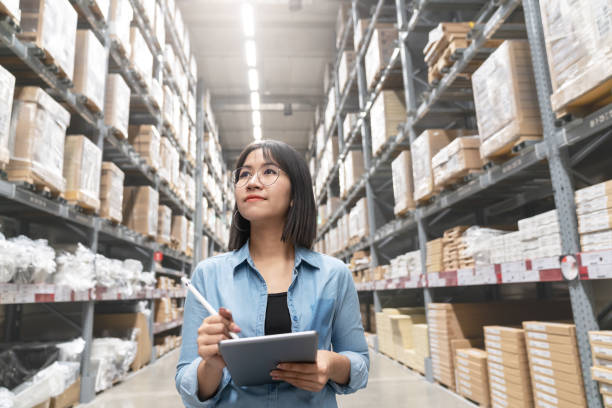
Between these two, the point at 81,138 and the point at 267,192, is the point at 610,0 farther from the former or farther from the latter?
the point at 81,138

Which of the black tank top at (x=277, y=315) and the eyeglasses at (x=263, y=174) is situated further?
the eyeglasses at (x=263, y=174)

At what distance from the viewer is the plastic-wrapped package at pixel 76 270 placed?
3564 mm

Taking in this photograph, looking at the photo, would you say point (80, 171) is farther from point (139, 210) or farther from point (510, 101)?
point (510, 101)

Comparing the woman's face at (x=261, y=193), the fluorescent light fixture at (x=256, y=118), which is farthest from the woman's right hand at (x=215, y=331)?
the fluorescent light fixture at (x=256, y=118)

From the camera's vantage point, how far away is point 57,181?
3404mm

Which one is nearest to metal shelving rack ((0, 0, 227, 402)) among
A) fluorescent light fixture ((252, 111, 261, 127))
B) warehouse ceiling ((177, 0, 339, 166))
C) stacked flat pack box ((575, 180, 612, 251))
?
warehouse ceiling ((177, 0, 339, 166))

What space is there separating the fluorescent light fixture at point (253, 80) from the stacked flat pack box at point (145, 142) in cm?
615

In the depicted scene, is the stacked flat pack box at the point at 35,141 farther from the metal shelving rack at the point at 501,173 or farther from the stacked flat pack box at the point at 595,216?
the stacked flat pack box at the point at 595,216

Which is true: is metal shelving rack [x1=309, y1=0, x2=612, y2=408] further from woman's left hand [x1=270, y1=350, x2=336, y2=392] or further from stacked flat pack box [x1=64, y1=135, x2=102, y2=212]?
stacked flat pack box [x1=64, y1=135, x2=102, y2=212]

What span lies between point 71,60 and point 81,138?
66 centimetres

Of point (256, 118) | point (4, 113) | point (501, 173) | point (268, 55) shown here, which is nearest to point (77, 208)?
point (4, 113)

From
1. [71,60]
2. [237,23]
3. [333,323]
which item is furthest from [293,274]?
[237,23]

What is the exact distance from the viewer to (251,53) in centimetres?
1078

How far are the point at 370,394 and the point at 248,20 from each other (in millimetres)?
8040
